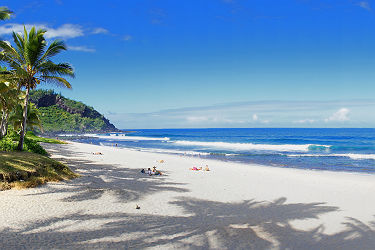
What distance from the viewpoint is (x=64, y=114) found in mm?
129875

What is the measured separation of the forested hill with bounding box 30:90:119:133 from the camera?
119938 mm

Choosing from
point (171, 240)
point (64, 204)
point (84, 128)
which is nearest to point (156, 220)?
point (171, 240)

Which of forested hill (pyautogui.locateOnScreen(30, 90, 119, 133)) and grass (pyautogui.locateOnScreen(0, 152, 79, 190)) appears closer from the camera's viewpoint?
grass (pyautogui.locateOnScreen(0, 152, 79, 190))

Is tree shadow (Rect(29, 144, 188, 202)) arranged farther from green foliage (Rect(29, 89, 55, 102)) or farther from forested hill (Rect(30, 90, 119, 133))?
green foliage (Rect(29, 89, 55, 102))

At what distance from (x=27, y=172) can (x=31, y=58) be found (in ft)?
22.1

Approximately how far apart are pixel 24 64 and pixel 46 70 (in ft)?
3.61

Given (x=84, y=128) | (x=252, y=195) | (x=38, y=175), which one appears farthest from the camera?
(x=84, y=128)

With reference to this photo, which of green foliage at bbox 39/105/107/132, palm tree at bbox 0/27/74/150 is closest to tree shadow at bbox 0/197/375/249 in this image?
palm tree at bbox 0/27/74/150

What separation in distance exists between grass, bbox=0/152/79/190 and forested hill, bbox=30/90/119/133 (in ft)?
356

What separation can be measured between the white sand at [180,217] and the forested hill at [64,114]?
11181 centimetres

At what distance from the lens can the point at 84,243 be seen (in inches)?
213

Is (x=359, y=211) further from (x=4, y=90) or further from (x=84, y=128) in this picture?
(x=84, y=128)

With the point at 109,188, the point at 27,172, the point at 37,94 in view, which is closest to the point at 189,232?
the point at 109,188

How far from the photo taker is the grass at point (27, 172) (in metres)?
9.10
